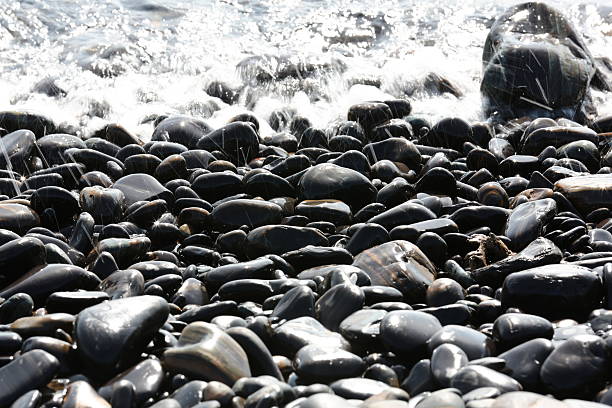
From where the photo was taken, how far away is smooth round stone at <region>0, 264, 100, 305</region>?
10.6 feet

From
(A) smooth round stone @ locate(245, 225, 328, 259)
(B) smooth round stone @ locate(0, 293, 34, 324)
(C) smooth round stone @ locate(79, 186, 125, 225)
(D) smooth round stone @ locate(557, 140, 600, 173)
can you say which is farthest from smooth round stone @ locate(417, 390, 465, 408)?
(D) smooth round stone @ locate(557, 140, 600, 173)

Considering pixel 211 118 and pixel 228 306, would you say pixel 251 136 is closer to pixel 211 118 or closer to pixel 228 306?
pixel 211 118

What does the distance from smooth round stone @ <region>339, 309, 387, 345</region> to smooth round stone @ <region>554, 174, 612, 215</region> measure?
1.80 m

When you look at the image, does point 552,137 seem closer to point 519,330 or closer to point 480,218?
point 480,218

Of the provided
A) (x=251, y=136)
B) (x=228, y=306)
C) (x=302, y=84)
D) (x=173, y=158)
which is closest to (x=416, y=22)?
(x=302, y=84)

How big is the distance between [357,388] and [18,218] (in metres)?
2.45

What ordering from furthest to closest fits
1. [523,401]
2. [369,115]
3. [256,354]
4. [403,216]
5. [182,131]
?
[369,115], [182,131], [403,216], [256,354], [523,401]

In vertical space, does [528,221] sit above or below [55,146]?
above

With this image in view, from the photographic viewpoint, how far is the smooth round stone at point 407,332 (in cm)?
269

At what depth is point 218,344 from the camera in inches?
102

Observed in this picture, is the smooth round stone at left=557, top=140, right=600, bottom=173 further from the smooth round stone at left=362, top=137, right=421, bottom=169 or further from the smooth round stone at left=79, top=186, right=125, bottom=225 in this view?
the smooth round stone at left=79, top=186, right=125, bottom=225

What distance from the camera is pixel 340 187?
14.5ft

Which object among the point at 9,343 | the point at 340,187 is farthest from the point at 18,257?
the point at 340,187

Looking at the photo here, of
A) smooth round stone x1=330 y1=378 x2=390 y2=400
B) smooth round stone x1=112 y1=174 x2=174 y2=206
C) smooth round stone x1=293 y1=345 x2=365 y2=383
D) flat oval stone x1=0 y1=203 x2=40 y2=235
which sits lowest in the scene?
flat oval stone x1=0 y1=203 x2=40 y2=235
